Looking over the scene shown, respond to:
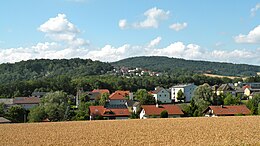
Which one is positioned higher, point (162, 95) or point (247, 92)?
point (247, 92)

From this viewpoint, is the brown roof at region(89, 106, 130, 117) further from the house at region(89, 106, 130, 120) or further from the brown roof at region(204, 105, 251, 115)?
the brown roof at region(204, 105, 251, 115)

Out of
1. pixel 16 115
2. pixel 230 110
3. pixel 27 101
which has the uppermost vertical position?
pixel 27 101

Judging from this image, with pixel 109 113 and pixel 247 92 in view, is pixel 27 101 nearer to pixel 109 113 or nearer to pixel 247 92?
pixel 109 113

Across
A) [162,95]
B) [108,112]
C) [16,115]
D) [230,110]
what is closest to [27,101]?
[16,115]

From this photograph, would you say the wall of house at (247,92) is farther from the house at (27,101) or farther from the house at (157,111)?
the house at (157,111)

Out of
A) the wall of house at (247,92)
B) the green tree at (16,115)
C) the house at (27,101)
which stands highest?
the wall of house at (247,92)

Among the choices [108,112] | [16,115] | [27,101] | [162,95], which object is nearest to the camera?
[16,115]

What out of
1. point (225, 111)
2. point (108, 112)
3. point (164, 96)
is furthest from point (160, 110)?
point (164, 96)

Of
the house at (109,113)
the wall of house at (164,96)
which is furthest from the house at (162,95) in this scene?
the house at (109,113)

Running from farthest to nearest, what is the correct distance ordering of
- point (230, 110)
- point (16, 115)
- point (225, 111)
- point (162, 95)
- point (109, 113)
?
point (162, 95)
point (109, 113)
point (16, 115)
point (230, 110)
point (225, 111)

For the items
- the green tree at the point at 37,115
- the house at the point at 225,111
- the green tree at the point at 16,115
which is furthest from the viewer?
the green tree at the point at 16,115

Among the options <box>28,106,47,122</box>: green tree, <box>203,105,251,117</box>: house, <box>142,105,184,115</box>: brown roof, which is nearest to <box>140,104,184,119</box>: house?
<box>142,105,184,115</box>: brown roof

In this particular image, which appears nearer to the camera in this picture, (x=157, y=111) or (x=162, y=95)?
(x=157, y=111)

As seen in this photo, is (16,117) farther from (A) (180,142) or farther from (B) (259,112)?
(A) (180,142)
